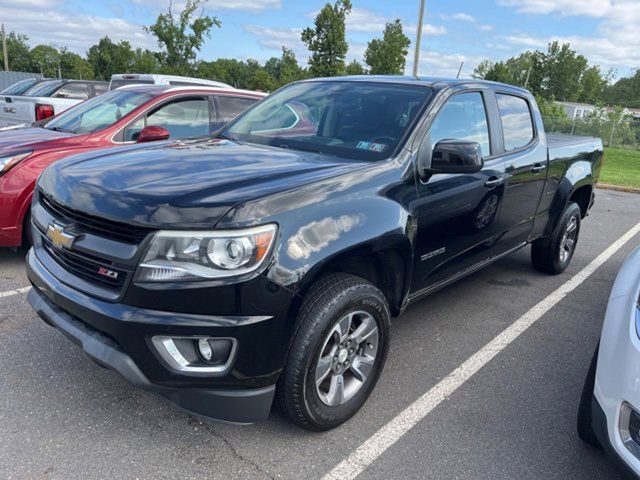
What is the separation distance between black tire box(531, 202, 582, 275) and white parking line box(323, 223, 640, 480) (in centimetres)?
35

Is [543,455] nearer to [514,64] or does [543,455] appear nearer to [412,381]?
[412,381]

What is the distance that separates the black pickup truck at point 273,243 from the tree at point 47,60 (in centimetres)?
7166

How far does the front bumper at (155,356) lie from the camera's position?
212 centimetres

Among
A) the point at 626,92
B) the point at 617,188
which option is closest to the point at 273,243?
the point at 617,188

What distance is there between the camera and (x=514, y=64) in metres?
72.2

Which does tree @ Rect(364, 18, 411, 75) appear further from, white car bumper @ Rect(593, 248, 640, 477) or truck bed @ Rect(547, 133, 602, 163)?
white car bumper @ Rect(593, 248, 640, 477)

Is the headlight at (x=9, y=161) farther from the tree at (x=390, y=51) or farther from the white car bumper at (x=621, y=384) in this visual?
the tree at (x=390, y=51)

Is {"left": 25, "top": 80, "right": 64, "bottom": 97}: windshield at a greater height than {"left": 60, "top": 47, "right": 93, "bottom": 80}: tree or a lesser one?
greater

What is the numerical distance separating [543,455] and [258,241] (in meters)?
1.80

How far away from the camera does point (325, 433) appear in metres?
2.68

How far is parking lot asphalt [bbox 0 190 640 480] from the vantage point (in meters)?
2.42

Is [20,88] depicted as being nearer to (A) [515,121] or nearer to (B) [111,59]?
(A) [515,121]

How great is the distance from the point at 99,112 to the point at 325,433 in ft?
14.8

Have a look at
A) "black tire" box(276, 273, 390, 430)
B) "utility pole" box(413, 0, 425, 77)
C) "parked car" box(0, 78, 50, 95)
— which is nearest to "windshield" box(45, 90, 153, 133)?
"black tire" box(276, 273, 390, 430)
